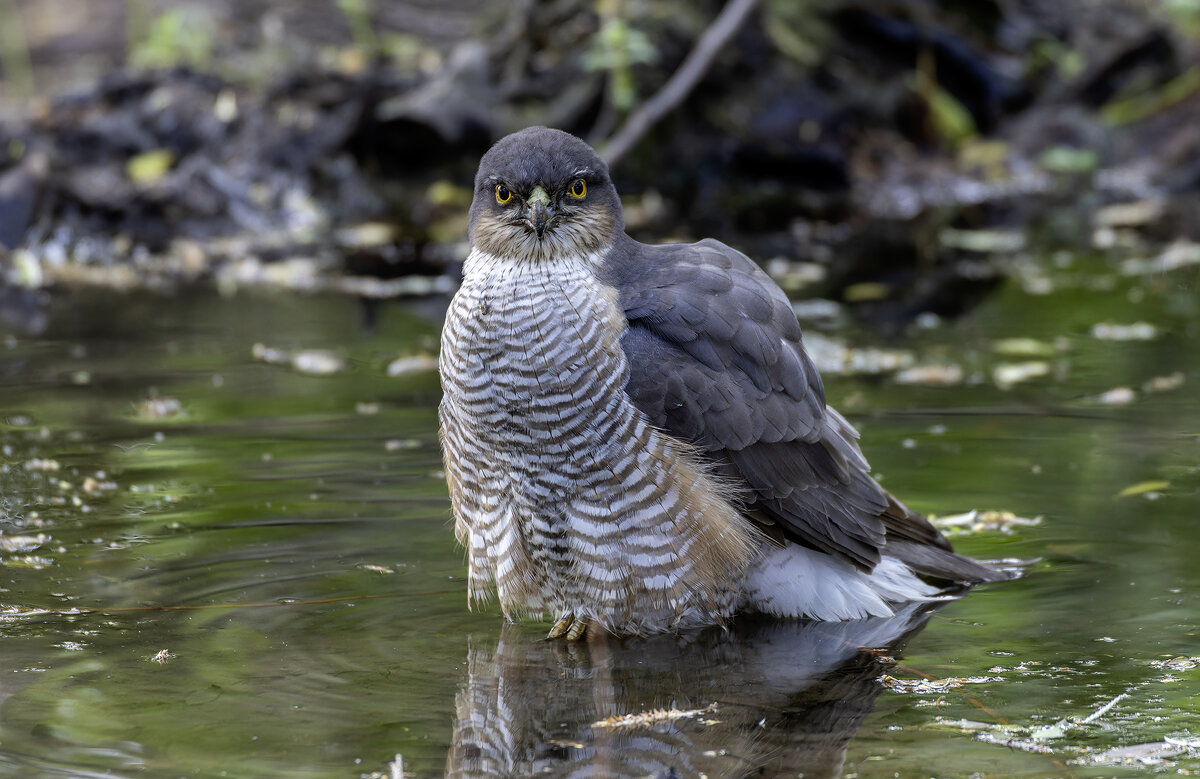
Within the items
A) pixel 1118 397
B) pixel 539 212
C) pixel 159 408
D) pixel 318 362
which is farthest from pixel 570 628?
pixel 318 362

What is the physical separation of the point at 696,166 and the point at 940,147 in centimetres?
280

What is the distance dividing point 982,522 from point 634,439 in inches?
67.6

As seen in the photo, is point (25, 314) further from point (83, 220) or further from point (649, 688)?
point (649, 688)

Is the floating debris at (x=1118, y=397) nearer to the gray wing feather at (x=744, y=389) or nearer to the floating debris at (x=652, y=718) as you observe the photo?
the gray wing feather at (x=744, y=389)

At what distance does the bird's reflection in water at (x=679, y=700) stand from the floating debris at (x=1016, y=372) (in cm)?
285

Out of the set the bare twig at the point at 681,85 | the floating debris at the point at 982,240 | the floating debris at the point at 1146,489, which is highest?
the bare twig at the point at 681,85

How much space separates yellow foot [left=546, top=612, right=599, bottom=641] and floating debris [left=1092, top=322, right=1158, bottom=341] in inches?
188

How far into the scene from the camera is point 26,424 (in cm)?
664

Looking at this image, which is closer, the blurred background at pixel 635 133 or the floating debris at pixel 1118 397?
the floating debris at pixel 1118 397

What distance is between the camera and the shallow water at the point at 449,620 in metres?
3.61

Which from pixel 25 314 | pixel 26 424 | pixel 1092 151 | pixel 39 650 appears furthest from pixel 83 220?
pixel 1092 151

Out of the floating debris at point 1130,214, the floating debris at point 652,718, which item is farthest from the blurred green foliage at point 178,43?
the floating debris at point 652,718

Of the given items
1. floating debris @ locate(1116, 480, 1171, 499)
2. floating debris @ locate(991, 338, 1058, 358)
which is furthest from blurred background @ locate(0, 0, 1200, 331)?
floating debris @ locate(1116, 480, 1171, 499)

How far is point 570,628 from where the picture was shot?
15.3 ft
